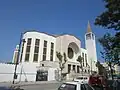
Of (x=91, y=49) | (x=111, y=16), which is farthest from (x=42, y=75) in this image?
(x=91, y=49)

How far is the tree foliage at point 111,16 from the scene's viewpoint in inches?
407

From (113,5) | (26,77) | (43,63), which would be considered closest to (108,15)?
(113,5)

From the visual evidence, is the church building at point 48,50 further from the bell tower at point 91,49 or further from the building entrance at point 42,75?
the bell tower at point 91,49

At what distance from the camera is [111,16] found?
11203mm

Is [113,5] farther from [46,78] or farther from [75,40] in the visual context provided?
[75,40]

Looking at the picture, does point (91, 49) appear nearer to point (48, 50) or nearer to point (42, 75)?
point (48, 50)

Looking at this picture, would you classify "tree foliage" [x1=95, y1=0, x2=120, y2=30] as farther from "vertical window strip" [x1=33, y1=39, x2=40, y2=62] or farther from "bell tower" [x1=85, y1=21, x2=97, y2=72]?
"bell tower" [x1=85, y1=21, x2=97, y2=72]

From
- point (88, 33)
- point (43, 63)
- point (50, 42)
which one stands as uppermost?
point (88, 33)

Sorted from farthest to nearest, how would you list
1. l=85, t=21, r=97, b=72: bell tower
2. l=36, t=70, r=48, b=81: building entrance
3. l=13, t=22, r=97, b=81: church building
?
l=85, t=21, r=97, b=72: bell tower, l=13, t=22, r=97, b=81: church building, l=36, t=70, r=48, b=81: building entrance

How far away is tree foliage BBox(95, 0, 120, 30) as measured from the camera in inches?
407

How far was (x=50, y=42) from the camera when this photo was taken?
64.6 metres

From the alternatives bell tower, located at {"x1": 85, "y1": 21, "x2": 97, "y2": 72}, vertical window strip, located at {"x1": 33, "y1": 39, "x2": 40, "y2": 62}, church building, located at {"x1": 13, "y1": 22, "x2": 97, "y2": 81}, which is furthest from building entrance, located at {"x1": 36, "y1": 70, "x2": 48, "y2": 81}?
bell tower, located at {"x1": 85, "y1": 21, "x2": 97, "y2": 72}

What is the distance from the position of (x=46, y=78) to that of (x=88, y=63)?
153ft

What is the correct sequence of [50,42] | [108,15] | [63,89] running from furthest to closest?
[50,42]
[108,15]
[63,89]
